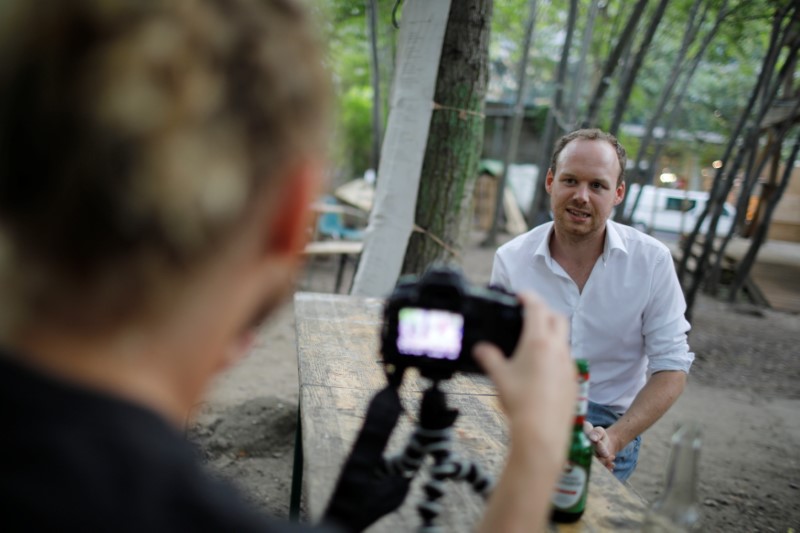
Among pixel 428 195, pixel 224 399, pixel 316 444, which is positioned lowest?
pixel 224 399

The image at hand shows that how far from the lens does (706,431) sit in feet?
18.7

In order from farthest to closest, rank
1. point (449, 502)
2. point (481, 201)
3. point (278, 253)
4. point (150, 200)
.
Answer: point (481, 201) < point (449, 502) < point (278, 253) < point (150, 200)

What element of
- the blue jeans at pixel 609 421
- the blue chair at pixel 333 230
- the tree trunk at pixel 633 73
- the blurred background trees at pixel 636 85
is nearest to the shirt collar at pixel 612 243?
the blue jeans at pixel 609 421

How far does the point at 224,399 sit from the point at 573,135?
11.5 feet

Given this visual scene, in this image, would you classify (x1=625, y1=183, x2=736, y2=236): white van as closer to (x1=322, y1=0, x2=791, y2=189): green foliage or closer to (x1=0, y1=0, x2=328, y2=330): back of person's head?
(x1=322, y1=0, x2=791, y2=189): green foliage

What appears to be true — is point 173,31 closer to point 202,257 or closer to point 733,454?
point 202,257

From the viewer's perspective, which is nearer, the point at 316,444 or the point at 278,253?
the point at 278,253

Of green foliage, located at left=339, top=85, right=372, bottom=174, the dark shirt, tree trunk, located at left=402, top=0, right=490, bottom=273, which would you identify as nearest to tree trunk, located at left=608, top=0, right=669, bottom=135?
tree trunk, located at left=402, top=0, right=490, bottom=273

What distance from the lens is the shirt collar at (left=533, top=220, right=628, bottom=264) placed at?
2.78 metres

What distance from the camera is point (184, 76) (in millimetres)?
613

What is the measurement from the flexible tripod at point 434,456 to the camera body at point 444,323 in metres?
0.11

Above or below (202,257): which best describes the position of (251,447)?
below

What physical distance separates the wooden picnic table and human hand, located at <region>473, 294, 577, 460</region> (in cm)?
36

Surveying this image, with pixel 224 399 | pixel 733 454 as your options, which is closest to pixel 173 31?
pixel 224 399
